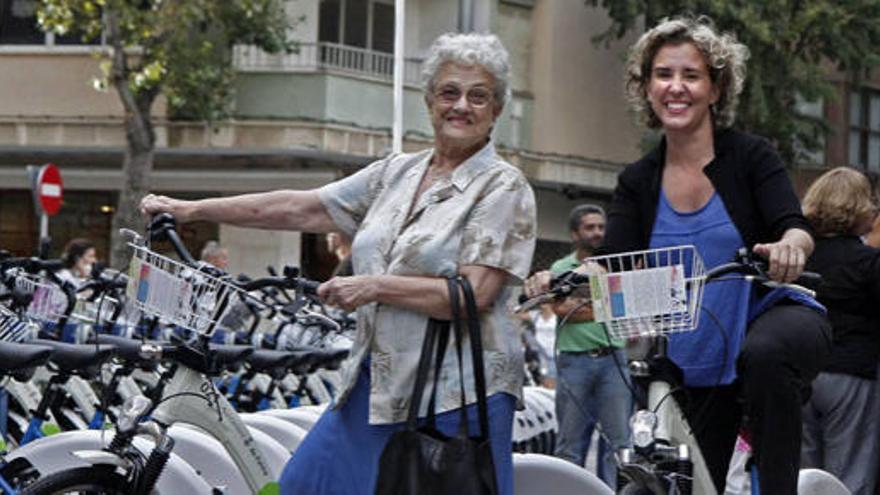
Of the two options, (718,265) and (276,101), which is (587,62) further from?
(718,265)

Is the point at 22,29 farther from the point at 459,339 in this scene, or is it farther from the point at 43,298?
the point at 459,339

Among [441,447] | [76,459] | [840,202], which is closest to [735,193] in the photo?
[441,447]

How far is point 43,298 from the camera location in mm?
10195

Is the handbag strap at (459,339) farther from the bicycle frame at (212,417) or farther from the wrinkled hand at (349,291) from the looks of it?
the bicycle frame at (212,417)

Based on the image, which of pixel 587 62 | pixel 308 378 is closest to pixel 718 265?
pixel 308 378

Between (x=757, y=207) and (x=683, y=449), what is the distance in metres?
0.75

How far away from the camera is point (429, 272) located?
540 cm

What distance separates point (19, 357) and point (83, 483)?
4.13ft

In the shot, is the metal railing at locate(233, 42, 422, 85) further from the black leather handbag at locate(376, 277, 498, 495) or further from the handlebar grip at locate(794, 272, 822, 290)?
the black leather handbag at locate(376, 277, 498, 495)

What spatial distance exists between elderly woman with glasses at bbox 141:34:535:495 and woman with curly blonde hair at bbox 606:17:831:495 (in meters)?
0.71

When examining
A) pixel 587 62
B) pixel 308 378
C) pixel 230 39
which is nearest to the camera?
pixel 308 378

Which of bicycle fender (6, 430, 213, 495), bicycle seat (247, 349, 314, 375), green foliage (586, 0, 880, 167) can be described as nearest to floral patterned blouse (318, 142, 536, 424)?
bicycle fender (6, 430, 213, 495)

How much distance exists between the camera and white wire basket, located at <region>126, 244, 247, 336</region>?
598cm

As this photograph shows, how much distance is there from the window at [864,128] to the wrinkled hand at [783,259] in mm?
36584
